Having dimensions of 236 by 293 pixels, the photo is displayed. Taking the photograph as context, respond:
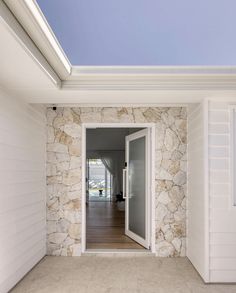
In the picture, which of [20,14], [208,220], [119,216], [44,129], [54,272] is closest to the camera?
[20,14]

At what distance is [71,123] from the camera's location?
5043mm

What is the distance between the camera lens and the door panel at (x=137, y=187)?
17.6 ft

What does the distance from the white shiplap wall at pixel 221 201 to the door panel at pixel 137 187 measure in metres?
1.50

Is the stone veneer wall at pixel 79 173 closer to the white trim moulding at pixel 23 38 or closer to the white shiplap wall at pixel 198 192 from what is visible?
the white shiplap wall at pixel 198 192

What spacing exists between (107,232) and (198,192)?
9.20 ft

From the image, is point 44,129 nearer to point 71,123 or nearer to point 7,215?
point 71,123

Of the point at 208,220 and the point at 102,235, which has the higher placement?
the point at 208,220

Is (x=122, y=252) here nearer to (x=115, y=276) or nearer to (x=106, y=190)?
(x=115, y=276)

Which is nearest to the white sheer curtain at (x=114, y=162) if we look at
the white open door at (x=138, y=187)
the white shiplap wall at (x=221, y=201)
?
the white open door at (x=138, y=187)

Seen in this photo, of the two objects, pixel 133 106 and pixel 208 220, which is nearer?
pixel 208 220

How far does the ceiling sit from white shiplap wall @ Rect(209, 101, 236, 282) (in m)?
0.94

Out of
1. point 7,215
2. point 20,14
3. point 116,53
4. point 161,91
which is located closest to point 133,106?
point 116,53

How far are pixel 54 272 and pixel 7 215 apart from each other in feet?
4.06

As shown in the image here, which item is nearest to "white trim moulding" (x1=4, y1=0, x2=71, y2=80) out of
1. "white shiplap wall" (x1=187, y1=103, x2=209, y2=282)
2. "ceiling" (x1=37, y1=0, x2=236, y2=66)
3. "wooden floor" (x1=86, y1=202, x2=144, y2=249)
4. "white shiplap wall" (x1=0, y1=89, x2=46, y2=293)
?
"white shiplap wall" (x1=0, y1=89, x2=46, y2=293)
